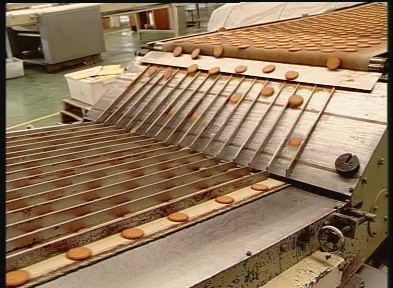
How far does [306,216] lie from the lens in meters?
1.12

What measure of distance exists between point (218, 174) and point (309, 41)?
3.24 feet

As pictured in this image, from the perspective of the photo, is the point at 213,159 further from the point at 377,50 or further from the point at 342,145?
the point at 377,50

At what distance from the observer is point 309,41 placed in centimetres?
199

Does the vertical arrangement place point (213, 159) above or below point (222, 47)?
below

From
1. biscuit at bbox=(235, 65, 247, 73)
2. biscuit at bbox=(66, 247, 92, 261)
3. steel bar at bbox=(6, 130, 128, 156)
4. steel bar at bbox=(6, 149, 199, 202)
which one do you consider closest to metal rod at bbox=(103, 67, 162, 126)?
steel bar at bbox=(6, 130, 128, 156)

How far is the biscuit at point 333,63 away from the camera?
5.24 feet

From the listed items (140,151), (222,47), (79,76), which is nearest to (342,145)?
(140,151)

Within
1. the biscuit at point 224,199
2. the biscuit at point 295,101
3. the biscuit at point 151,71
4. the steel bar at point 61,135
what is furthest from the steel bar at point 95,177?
the biscuit at point 151,71

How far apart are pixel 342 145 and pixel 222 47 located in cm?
88

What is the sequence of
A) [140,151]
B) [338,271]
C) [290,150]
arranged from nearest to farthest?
[338,271]
[290,150]
[140,151]

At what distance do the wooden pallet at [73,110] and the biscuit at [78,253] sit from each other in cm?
236

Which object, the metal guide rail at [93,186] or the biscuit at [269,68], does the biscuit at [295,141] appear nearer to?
the metal guide rail at [93,186]

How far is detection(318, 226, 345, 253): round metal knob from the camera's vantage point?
3.45ft

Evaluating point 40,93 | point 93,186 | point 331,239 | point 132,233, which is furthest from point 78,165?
point 40,93
